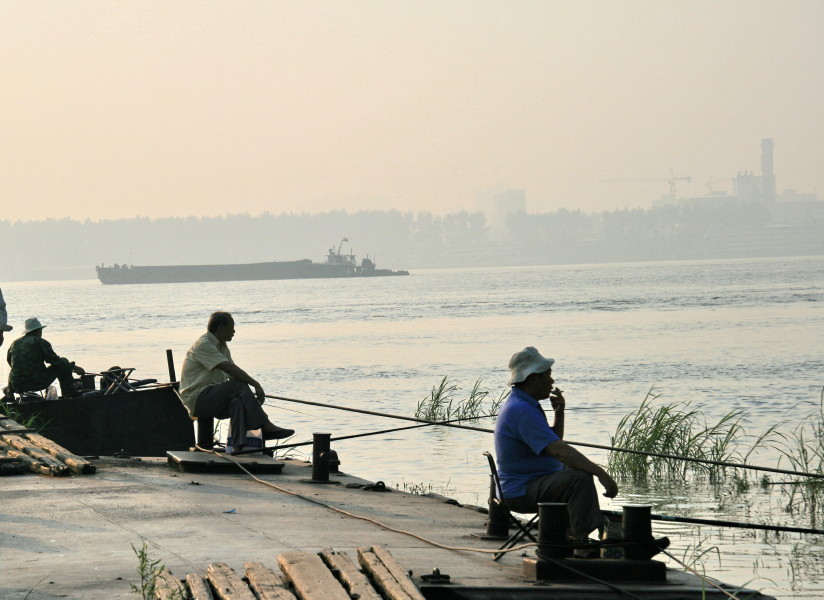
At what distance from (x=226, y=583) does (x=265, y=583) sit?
0.19m

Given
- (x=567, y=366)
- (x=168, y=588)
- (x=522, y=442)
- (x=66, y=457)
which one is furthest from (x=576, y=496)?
(x=567, y=366)

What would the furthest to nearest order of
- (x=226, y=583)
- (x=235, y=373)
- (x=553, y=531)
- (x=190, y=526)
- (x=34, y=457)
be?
1. (x=235, y=373)
2. (x=34, y=457)
3. (x=190, y=526)
4. (x=553, y=531)
5. (x=226, y=583)

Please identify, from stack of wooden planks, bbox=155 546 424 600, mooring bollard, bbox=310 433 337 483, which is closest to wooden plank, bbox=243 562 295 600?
stack of wooden planks, bbox=155 546 424 600

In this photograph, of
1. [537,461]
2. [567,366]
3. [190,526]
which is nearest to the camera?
[537,461]

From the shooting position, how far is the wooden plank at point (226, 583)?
20.3ft

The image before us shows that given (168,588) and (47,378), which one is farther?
(47,378)

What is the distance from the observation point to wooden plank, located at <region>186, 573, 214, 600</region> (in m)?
6.20

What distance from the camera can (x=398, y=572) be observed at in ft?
21.8

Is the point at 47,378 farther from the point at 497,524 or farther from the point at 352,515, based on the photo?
the point at 497,524

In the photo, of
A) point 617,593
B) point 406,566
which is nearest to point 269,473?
point 406,566

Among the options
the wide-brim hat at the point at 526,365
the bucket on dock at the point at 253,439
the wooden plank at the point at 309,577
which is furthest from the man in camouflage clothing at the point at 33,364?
the wide-brim hat at the point at 526,365

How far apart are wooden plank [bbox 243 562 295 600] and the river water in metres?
2.68

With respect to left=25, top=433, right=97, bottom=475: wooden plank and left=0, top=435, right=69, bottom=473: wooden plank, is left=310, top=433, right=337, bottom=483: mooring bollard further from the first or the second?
left=0, top=435, right=69, bottom=473: wooden plank

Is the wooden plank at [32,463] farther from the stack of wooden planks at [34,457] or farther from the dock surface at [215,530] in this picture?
the dock surface at [215,530]
